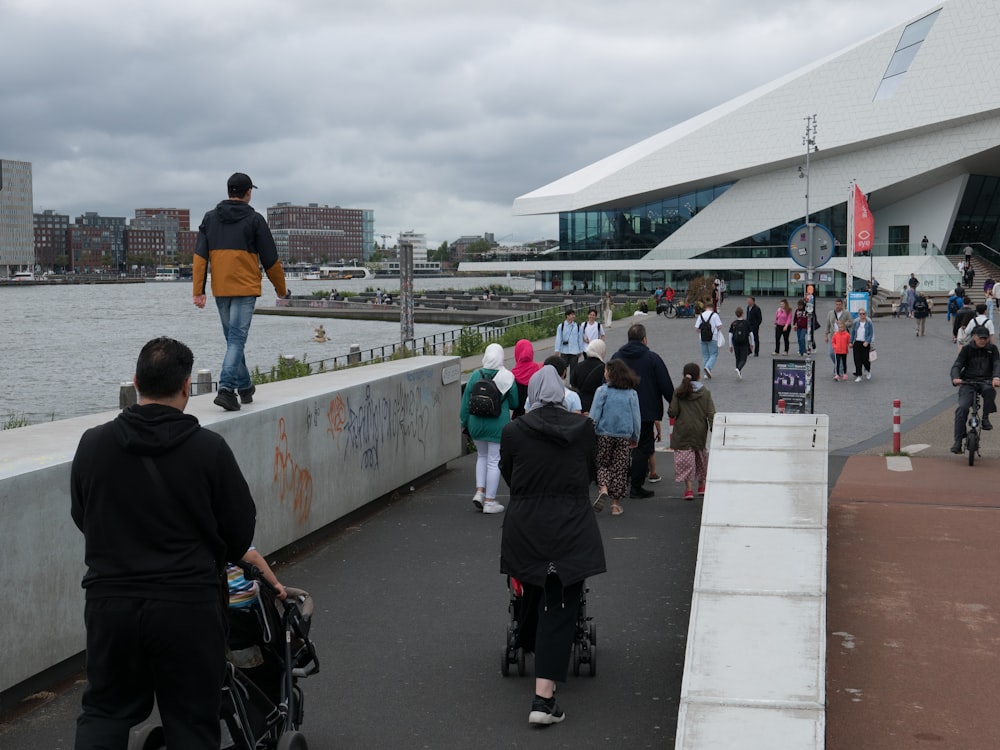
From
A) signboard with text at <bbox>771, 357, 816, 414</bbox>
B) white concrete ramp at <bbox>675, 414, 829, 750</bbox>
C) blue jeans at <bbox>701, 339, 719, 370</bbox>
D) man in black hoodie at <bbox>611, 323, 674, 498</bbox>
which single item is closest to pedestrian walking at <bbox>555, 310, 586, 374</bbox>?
blue jeans at <bbox>701, 339, 719, 370</bbox>

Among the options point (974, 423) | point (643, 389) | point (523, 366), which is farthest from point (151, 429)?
point (974, 423)

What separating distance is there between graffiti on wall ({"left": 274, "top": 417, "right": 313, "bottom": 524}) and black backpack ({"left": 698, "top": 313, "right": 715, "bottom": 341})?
15.4 m

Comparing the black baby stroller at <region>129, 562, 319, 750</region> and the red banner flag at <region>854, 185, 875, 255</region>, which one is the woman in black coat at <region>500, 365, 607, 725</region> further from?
the red banner flag at <region>854, 185, 875, 255</region>

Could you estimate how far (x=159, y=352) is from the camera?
3.76 m

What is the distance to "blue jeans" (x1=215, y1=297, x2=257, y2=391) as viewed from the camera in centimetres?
808

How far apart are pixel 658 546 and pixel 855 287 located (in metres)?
59.4

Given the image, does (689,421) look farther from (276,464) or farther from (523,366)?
(276,464)

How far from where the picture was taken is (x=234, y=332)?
26.7 ft

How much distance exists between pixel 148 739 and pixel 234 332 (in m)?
4.62

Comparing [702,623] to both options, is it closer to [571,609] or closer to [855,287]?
[571,609]

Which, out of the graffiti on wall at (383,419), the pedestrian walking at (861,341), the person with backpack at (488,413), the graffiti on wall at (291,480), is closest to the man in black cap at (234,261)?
the graffiti on wall at (291,480)

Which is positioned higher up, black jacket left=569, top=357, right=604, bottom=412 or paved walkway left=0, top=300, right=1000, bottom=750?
black jacket left=569, top=357, right=604, bottom=412

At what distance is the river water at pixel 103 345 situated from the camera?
1534 inches

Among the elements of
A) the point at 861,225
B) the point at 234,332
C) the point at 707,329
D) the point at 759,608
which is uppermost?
the point at 861,225
